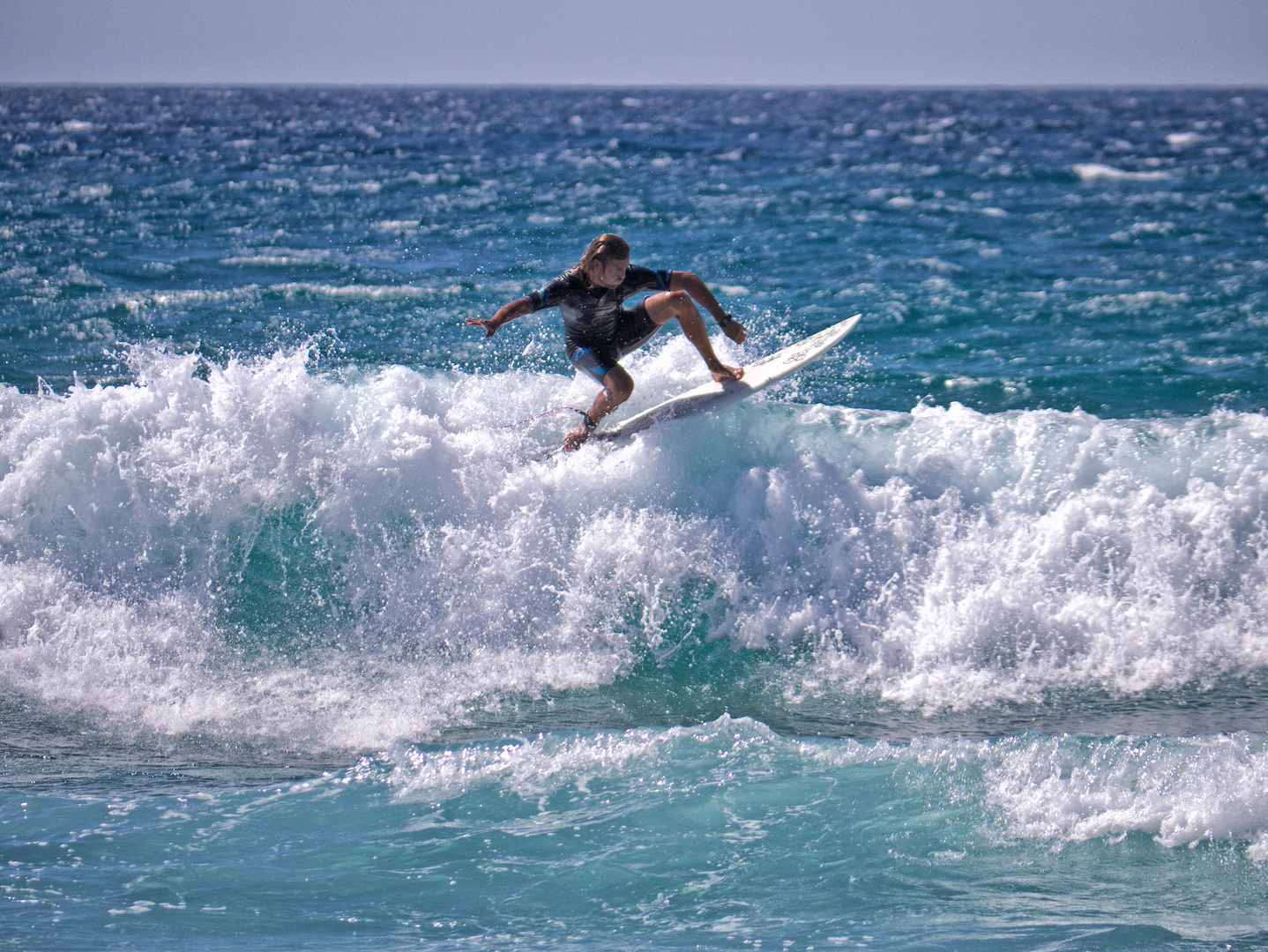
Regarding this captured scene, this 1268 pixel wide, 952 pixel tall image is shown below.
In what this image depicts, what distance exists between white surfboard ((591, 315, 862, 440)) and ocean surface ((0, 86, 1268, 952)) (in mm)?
135

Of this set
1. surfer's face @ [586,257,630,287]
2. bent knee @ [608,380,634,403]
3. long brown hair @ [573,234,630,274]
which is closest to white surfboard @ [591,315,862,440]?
bent knee @ [608,380,634,403]

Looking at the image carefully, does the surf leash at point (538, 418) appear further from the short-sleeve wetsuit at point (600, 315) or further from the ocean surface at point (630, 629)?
the short-sleeve wetsuit at point (600, 315)

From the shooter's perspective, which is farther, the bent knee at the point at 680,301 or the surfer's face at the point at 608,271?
the bent knee at the point at 680,301

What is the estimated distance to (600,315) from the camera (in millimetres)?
6621

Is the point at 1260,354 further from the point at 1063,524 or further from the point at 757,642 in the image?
the point at 757,642

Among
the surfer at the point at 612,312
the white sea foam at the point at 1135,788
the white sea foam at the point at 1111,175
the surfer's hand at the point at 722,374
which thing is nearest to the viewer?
the white sea foam at the point at 1135,788

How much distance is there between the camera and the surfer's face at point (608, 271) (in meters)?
6.13

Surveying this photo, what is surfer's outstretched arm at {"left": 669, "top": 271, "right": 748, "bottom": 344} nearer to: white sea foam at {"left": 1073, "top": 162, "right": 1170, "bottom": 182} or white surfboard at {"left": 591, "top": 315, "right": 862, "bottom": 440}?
white surfboard at {"left": 591, "top": 315, "right": 862, "bottom": 440}

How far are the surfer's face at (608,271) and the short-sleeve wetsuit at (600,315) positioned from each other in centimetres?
8

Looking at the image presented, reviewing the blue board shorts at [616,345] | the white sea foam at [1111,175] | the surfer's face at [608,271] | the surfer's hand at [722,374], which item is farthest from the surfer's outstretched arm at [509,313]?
the white sea foam at [1111,175]

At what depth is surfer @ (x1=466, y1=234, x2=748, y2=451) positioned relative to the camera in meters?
6.20

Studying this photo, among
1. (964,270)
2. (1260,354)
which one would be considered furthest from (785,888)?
(964,270)

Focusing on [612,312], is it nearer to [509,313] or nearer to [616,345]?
[616,345]

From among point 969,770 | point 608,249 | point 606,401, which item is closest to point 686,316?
point 608,249
